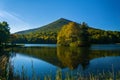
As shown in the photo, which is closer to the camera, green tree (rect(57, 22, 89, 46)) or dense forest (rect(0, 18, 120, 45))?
green tree (rect(57, 22, 89, 46))

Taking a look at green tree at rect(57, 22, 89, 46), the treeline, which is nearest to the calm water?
green tree at rect(57, 22, 89, 46)

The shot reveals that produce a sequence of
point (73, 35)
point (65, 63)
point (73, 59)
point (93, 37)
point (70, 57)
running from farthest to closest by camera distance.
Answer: point (93, 37) → point (73, 35) → point (70, 57) → point (73, 59) → point (65, 63)

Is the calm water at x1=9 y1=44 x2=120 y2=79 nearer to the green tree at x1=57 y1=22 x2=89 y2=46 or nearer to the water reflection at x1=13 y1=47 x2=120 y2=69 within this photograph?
the water reflection at x1=13 y1=47 x2=120 y2=69

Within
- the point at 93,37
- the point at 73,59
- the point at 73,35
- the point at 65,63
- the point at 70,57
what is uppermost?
the point at 93,37

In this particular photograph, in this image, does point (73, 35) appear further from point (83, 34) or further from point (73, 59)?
point (73, 59)

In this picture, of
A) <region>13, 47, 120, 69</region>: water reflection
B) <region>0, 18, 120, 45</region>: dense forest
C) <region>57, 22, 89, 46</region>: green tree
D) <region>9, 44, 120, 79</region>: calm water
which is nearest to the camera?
<region>9, 44, 120, 79</region>: calm water

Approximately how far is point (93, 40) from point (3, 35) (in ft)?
234

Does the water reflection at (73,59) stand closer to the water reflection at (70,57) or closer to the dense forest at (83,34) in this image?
the water reflection at (70,57)

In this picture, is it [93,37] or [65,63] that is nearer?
[65,63]

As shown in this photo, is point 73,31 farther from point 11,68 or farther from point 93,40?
point 11,68

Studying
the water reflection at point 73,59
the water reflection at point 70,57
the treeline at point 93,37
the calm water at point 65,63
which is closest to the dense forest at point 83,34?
the treeline at point 93,37

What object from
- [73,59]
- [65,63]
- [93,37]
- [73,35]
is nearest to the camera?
[65,63]

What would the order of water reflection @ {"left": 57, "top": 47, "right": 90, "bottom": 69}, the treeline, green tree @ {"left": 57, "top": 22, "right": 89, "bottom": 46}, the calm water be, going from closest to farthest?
the calm water
water reflection @ {"left": 57, "top": 47, "right": 90, "bottom": 69}
green tree @ {"left": 57, "top": 22, "right": 89, "bottom": 46}
the treeline

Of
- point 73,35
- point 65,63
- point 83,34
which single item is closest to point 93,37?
point 83,34
